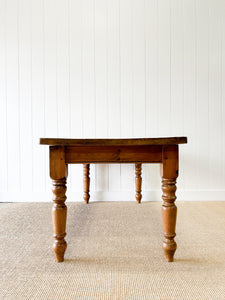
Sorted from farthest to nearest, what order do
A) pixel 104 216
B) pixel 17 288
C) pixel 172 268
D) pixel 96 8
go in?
1. pixel 96 8
2. pixel 104 216
3. pixel 172 268
4. pixel 17 288

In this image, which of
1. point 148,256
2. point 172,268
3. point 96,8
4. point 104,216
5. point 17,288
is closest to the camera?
point 17,288

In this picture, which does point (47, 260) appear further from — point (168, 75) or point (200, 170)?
point (168, 75)

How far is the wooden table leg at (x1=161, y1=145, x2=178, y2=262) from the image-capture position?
4.00 ft

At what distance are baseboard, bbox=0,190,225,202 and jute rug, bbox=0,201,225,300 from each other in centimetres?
49

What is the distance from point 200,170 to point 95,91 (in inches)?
53.2

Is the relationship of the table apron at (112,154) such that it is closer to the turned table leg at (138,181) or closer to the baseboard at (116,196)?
the turned table leg at (138,181)

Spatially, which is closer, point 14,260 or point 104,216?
point 14,260

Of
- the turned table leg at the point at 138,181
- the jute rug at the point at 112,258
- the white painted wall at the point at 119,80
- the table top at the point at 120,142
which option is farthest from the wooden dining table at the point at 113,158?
the white painted wall at the point at 119,80

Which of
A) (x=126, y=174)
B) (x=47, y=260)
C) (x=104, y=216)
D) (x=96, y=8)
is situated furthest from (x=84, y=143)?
(x=96, y=8)

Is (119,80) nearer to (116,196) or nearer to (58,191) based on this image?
(116,196)

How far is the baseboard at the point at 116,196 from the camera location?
8.55ft

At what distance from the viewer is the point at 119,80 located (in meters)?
2.61

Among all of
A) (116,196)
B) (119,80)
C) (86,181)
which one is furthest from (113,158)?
(119,80)

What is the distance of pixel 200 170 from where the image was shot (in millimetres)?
2621
